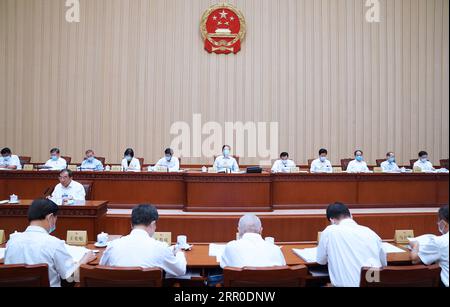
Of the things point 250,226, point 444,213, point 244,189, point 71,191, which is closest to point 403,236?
point 444,213

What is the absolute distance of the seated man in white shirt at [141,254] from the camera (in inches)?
79.0

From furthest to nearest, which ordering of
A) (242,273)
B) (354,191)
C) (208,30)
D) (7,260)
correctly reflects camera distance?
(208,30) < (354,191) < (7,260) < (242,273)

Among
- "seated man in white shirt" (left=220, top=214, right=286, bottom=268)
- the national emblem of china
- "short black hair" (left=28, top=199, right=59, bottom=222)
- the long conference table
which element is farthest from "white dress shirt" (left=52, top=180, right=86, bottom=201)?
the national emblem of china

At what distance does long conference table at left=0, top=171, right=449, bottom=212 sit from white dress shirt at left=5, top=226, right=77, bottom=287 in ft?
9.02

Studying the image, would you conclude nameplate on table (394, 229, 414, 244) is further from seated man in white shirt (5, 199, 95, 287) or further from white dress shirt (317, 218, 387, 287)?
seated man in white shirt (5, 199, 95, 287)

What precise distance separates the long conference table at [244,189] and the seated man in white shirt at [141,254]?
264 centimetres

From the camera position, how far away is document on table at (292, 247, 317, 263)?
245 centimetres

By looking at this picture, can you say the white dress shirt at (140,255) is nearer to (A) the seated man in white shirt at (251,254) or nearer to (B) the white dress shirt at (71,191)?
(A) the seated man in white shirt at (251,254)

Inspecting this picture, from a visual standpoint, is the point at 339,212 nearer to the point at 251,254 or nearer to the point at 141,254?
the point at 251,254

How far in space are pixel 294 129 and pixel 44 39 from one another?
618 cm

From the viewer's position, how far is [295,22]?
8695 mm

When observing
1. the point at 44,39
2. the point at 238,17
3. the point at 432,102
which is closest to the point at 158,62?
the point at 238,17
